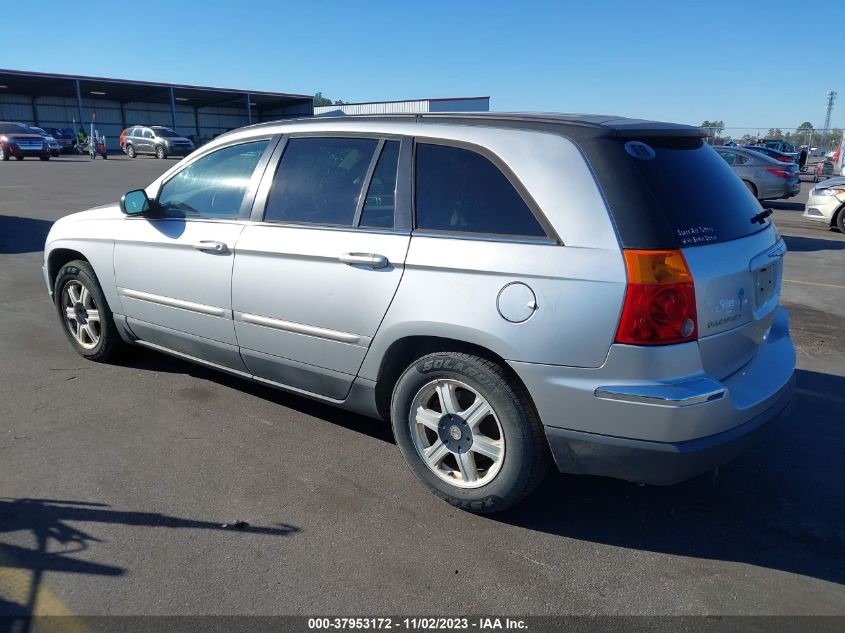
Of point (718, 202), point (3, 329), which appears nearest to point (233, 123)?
point (3, 329)

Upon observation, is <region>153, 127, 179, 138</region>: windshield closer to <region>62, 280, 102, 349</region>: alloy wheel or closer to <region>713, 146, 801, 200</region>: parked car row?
<region>713, 146, 801, 200</region>: parked car row

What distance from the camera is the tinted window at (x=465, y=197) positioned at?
9.67ft

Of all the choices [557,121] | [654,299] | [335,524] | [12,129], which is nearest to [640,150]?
[557,121]

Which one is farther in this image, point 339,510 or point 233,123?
point 233,123

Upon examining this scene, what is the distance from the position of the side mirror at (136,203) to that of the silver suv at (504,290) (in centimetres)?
48

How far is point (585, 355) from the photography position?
2.69 m

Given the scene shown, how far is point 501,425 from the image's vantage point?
117 inches

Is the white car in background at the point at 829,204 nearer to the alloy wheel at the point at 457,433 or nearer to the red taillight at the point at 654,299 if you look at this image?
the red taillight at the point at 654,299

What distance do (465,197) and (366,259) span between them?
58 cm

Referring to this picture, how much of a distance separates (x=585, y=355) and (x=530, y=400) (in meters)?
0.37

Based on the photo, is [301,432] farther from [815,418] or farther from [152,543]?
[815,418]

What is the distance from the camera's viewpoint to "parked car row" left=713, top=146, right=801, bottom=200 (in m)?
16.9

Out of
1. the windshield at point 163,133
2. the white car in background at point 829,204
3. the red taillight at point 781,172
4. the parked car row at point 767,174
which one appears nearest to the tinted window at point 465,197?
the white car in background at point 829,204

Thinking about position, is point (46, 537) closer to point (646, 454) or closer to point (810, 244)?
point (646, 454)
